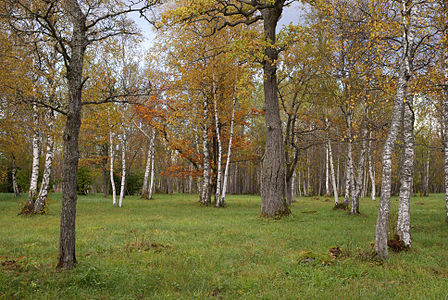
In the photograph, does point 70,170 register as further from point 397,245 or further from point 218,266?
point 397,245

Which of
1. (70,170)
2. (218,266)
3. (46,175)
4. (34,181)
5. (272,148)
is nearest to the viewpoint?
(70,170)

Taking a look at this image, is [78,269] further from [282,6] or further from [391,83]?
[282,6]

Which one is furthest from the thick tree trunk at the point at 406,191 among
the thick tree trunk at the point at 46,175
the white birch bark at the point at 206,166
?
the thick tree trunk at the point at 46,175

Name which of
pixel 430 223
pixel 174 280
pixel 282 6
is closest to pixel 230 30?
pixel 282 6

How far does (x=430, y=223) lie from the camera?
12898 millimetres

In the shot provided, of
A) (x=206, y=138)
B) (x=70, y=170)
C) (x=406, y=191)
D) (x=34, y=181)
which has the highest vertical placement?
(x=206, y=138)

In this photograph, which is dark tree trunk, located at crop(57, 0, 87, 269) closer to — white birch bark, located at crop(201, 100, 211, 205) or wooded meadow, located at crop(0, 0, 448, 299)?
wooded meadow, located at crop(0, 0, 448, 299)

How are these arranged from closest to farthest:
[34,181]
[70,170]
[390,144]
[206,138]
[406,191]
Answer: [70,170] < [390,144] < [406,191] < [34,181] < [206,138]

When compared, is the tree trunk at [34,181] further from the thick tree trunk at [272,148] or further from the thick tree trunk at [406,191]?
the thick tree trunk at [406,191]

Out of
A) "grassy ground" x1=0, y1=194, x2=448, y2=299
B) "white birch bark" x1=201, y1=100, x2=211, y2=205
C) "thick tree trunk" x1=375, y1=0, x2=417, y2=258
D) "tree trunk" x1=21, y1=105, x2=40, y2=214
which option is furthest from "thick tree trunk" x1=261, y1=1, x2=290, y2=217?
"tree trunk" x1=21, y1=105, x2=40, y2=214

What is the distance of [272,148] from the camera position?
1459 cm

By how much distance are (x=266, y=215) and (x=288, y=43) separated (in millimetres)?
8153

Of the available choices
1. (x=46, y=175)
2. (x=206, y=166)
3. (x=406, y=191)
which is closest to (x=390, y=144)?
(x=406, y=191)

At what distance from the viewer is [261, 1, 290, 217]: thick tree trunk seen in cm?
1428
